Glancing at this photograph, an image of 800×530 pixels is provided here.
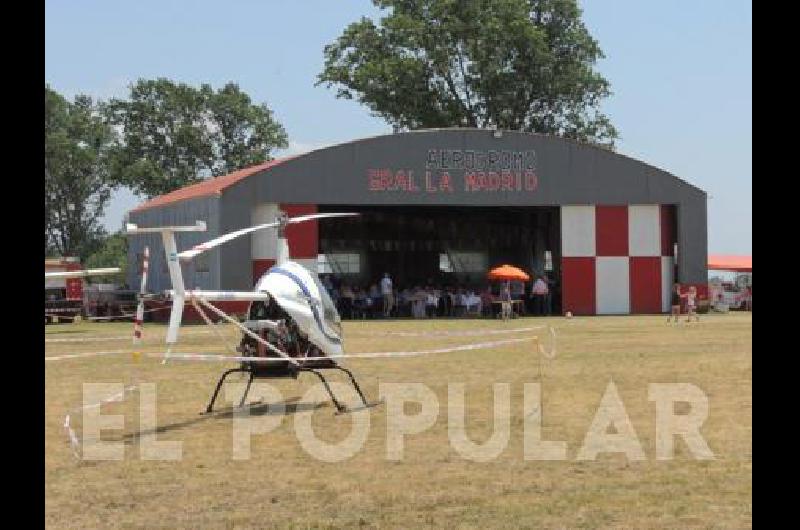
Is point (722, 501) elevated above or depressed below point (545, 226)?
below

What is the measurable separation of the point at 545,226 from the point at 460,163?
6032mm

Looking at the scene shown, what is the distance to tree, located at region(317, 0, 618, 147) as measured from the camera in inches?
2200

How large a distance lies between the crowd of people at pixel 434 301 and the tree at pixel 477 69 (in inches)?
672

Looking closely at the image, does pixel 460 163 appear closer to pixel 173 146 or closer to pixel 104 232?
pixel 173 146

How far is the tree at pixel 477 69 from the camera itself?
183ft

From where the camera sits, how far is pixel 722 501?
7086mm

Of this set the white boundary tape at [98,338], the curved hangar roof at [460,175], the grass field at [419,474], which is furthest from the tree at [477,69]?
the grass field at [419,474]

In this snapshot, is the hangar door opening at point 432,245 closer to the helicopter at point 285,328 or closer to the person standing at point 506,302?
the person standing at point 506,302

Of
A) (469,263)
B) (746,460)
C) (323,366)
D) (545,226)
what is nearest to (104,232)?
(469,263)

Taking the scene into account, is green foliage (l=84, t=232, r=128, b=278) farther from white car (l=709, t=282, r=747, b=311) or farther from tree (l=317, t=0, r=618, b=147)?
white car (l=709, t=282, r=747, b=311)

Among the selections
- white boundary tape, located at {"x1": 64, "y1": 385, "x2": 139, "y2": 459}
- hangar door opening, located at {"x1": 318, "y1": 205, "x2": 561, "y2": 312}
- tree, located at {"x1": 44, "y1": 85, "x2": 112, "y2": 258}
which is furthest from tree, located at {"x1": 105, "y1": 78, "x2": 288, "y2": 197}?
white boundary tape, located at {"x1": 64, "y1": 385, "x2": 139, "y2": 459}

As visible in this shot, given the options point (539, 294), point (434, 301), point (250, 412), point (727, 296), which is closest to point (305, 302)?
point (250, 412)

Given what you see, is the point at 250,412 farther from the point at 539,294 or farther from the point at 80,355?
Answer: the point at 539,294

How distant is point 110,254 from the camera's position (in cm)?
7462
